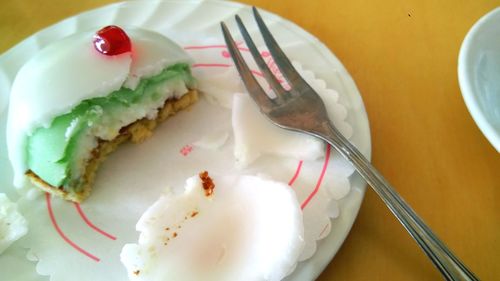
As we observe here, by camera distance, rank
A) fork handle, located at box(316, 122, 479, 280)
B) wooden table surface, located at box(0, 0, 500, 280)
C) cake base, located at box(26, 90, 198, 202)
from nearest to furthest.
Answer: fork handle, located at box(316, 122, 479, 280) → wooden table surface, located at box(0, 0, 500, 280) → cake base, located at box(26, 90, 198, 202)

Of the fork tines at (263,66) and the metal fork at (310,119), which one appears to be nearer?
the metal fork at (310,119)

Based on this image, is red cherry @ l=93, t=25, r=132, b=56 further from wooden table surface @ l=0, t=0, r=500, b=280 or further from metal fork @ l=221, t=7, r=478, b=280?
wooden table surface @ l=0, t=0, r=500, b=280

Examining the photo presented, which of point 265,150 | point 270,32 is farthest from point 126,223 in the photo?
point 270,32

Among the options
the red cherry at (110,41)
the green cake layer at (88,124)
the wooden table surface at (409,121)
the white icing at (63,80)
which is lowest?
the wooden table surface at (409,121)

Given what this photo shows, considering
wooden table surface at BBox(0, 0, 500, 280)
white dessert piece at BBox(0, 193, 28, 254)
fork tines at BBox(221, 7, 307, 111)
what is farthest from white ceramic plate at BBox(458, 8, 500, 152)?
white dessert piece at BBox(0, 193, 28, 254)

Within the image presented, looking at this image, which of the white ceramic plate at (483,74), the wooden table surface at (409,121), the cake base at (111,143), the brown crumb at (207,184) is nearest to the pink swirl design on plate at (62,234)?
the cake base at (111,143)

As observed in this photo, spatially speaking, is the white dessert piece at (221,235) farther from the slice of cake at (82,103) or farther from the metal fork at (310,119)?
the slice of cake at (82,103)

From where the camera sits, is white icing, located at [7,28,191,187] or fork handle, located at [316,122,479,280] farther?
white icing, located at [7,28,191,187]

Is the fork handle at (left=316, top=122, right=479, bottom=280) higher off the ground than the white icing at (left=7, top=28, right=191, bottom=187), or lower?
lower
